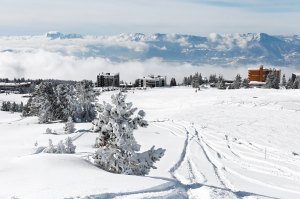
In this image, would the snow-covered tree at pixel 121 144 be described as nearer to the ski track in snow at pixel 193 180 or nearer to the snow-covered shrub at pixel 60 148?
the ski track in snow at pixel 193 180

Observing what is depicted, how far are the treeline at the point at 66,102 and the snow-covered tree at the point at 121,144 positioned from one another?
5589cm

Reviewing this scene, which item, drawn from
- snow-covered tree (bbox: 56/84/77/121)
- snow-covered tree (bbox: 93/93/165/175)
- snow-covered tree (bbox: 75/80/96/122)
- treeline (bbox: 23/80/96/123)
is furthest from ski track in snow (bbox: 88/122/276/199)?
snow-covered tree (bbox: 56/84/77/121)

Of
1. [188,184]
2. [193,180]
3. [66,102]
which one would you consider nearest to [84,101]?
[66,102]

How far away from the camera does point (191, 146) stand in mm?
42062

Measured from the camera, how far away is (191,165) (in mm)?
31719

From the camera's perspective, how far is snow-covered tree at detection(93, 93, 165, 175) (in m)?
22.1

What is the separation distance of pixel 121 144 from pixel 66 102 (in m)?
66.7

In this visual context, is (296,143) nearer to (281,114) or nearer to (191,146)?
(191,146)

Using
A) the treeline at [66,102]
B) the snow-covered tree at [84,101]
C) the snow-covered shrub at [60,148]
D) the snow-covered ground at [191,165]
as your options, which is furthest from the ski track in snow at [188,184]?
the treeline at [66,102]

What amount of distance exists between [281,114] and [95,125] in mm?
52650

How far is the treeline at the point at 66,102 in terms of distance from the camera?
267ft

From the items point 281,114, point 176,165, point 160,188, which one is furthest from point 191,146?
point 281,114

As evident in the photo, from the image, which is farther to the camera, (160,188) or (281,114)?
(281,114)

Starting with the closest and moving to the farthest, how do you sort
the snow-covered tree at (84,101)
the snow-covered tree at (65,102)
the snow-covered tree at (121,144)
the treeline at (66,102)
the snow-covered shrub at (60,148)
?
the snow-covered tree at (121,144) < the snow-covered shrub at (60,148) < the snow-covered tree at (84,101) < the treeline at (66,102) < the snow-covered tree at (65,102)
